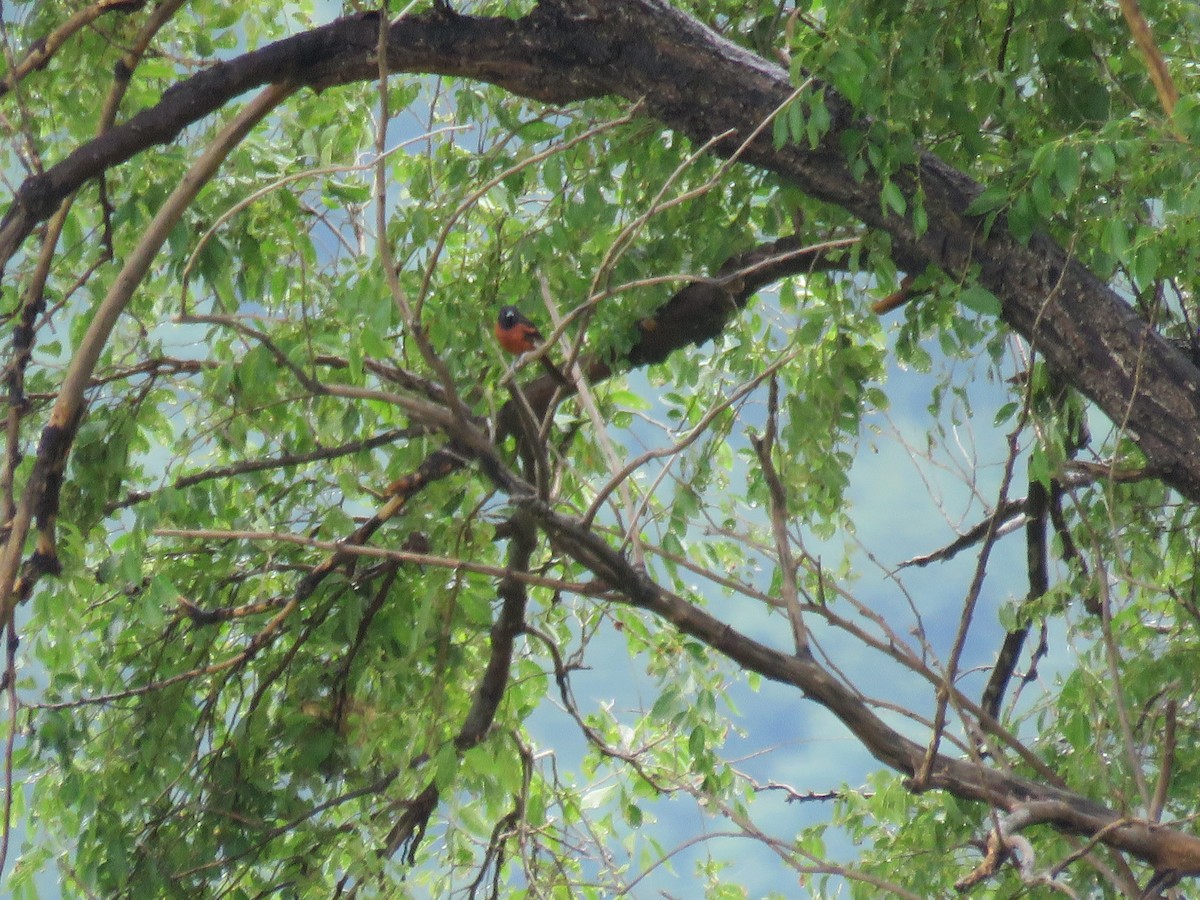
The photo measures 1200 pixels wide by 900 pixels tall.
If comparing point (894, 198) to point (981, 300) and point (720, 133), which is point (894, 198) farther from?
point (720, 133)

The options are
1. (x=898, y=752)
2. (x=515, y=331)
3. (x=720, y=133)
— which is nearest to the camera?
(x=898, y=752)

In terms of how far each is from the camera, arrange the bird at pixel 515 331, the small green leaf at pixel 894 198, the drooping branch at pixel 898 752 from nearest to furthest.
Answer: the drooping branch at pixel 898 752
the small green leaf at pixel 894 198
the bird at pixel 515 331

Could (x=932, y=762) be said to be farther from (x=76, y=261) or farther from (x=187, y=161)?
(x=76, y=261)

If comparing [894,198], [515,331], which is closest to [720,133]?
[894,198]

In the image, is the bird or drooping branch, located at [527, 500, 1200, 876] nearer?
drooping branch, located at [527, 500, 1200, 876]

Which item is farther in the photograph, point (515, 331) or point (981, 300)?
point (515, 331)

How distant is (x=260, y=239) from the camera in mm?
3146

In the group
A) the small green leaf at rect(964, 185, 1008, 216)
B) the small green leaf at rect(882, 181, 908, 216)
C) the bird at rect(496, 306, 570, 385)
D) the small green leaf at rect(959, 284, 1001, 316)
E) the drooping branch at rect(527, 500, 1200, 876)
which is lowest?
the drooping branch at rect(527, 500, 1200, 876)

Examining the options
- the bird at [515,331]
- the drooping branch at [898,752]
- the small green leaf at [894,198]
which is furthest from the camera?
the bird at [515,331]

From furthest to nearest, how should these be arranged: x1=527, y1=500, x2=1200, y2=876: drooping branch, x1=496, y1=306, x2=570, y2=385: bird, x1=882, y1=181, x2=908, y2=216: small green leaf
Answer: x1=496, y1=306, x2=570, y2=385: bird < x1=882, y1=181, x2=908, y2=216: small green leaf < x1=527, y1=500, x2=1200, y2=876: drooping branch

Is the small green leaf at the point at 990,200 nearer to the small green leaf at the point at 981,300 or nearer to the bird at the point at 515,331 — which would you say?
the small green leaf at the point at 981,300

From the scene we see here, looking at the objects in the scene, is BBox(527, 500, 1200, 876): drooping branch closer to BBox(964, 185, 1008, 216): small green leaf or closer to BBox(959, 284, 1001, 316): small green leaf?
BBox(959, 284, 1001, 316): small green leaf

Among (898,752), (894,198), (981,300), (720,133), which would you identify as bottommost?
(898,752)

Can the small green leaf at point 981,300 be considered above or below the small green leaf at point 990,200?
below
